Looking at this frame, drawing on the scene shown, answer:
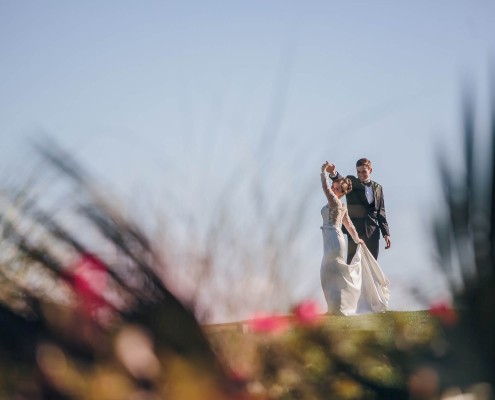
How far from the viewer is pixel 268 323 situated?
48.8 inches

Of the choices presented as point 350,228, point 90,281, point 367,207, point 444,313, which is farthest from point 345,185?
point 90,281

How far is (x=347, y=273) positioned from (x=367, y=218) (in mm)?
871

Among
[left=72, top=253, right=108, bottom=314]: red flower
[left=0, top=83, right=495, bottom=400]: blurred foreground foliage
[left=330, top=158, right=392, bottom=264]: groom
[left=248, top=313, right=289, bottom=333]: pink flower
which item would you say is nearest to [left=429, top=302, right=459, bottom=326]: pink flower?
[left=0, top=83, right=495, bottom=400]: blurred foreground foliage

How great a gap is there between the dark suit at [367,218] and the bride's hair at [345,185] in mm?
73

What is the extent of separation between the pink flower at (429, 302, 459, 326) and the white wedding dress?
10.4 metres

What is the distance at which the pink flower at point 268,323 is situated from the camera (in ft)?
3.86

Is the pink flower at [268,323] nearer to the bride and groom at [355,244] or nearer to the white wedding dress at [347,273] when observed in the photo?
the bride and groom at [355,244]

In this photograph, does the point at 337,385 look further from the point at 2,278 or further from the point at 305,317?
the point at 2,278

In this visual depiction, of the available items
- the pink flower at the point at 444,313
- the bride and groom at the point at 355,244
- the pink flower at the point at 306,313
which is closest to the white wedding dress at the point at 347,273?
the bride and groom at the point at 355,244

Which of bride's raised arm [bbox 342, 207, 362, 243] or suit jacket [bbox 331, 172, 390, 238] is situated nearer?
suit jacket [bbox 331, 172, 390, 238]

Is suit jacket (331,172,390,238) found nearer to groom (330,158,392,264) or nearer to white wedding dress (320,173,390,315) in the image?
groom (330,158,392,264)

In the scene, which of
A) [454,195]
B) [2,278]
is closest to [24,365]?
[2,278]

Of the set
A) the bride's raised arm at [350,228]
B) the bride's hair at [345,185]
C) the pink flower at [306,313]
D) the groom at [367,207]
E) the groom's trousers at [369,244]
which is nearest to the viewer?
the pink flower at [306,313]

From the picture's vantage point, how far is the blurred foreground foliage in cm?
90
